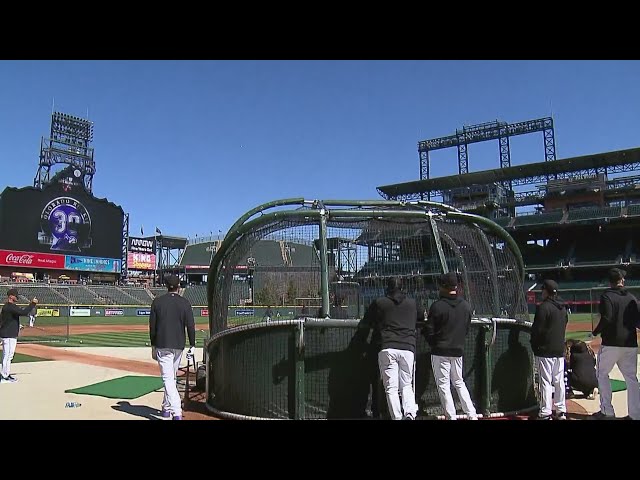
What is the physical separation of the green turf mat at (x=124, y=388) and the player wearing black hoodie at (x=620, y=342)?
6.47 meters

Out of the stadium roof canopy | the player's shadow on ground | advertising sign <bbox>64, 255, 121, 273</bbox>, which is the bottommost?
the player's shadow on ground

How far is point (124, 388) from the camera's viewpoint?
862cm

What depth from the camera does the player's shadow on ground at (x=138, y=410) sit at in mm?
6555

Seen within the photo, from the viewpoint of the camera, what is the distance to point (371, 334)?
227 inches

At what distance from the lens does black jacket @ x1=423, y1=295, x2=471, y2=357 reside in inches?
211

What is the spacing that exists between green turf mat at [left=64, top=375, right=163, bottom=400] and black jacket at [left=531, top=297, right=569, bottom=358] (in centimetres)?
579

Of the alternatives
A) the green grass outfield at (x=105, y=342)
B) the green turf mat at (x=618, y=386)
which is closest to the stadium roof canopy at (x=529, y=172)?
the green grass outfield at (x=105, y=342)

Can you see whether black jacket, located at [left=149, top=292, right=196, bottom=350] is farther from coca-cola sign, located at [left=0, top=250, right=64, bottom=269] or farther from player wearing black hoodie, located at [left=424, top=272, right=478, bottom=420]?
coca-cola sign, located at [left=0, top=250, right=64, bottom=269]

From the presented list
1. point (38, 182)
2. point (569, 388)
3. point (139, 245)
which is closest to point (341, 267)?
point (569, 388)

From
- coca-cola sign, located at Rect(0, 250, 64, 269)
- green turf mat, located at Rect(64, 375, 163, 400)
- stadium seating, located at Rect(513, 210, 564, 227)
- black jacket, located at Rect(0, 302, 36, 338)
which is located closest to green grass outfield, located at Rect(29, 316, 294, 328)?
coca-cola sign, located at Rect(0, 250, 64, 269)

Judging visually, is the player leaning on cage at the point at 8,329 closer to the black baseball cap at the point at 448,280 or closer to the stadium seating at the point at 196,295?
the black baseball cap at the point at 448,280

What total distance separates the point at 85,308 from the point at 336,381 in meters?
34.0

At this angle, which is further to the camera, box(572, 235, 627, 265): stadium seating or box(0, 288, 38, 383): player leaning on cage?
box(572, 235, 627, 265): stadium seating
